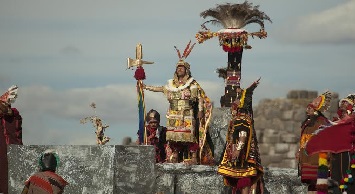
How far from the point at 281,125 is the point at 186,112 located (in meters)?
16.0

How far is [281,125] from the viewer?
3734 centimetres

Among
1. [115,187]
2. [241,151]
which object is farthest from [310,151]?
[115,187]

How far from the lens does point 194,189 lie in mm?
20922

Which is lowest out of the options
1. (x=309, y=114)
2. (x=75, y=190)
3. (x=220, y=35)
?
(x=75, y=190)

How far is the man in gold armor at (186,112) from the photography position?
2158cm

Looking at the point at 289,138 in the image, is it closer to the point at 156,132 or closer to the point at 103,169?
the point at 156,132

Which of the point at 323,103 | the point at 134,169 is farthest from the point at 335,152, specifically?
the point at 134,169

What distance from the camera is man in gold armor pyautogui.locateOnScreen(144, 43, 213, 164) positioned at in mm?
21578

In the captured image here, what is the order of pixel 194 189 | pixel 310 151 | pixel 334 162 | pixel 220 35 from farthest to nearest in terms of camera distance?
pixel 220 35 < pixel 194 189 < pixel 334 162 < pixel 310 151

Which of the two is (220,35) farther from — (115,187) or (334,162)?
(334,162)

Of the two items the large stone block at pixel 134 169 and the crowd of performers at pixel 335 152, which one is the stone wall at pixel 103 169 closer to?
the large stone block at pixel 134 169

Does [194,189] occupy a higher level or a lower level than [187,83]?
lower

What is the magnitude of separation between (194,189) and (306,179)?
85.5 inches

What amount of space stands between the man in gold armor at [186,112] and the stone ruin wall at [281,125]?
15.0 m
